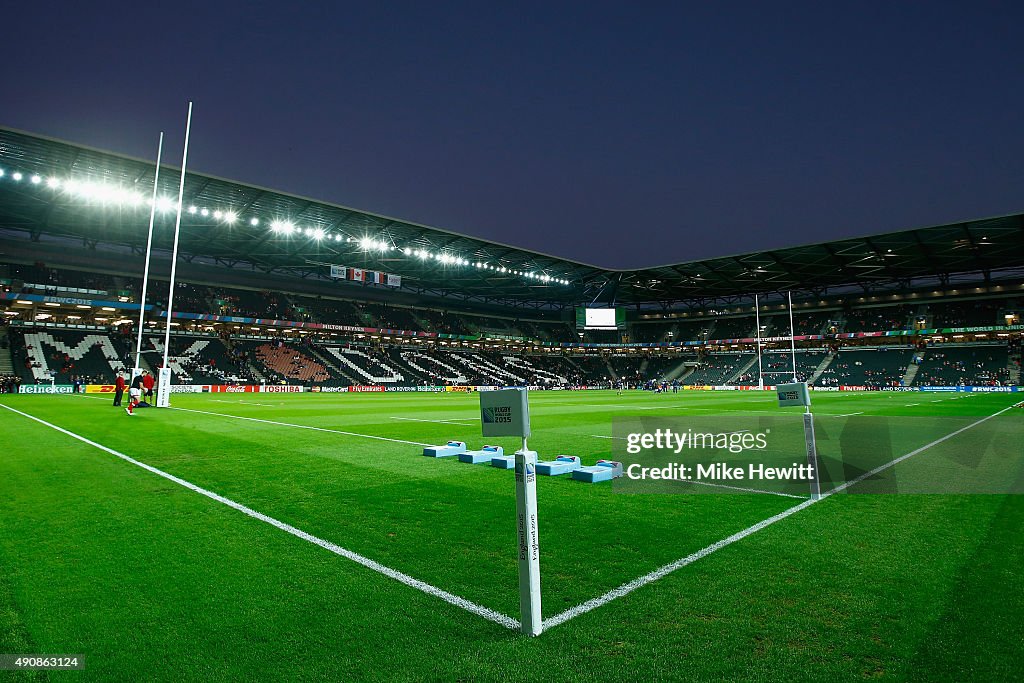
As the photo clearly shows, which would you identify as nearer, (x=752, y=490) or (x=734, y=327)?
(x=752, y=490)

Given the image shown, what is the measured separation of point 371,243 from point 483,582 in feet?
169

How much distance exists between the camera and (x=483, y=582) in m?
4.06

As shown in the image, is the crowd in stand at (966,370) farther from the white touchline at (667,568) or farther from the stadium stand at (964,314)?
the white touchline at (667,568)

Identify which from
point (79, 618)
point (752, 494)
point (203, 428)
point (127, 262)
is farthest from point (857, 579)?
point (127, 262)

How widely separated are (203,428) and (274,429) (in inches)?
80.2

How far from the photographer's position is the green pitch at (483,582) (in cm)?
293

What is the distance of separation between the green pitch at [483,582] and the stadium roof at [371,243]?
32572 mm

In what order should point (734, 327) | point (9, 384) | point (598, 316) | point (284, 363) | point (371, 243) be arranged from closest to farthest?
point (9, 384)
point (371, 243)
point (284, 363)
point (598, 316)
point (734, 327)

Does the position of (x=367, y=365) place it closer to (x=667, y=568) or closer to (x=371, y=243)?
(x=371, y=243)

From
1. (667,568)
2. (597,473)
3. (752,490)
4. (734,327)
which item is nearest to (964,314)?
(734,327)

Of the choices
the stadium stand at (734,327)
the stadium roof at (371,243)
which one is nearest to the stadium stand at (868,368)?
the stadium roof at (371,243)

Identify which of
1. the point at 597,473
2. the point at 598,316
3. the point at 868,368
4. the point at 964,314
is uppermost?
the point at 598,316

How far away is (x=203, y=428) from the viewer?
1534 cm

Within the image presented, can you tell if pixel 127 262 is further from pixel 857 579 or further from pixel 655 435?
pixel 857 579
